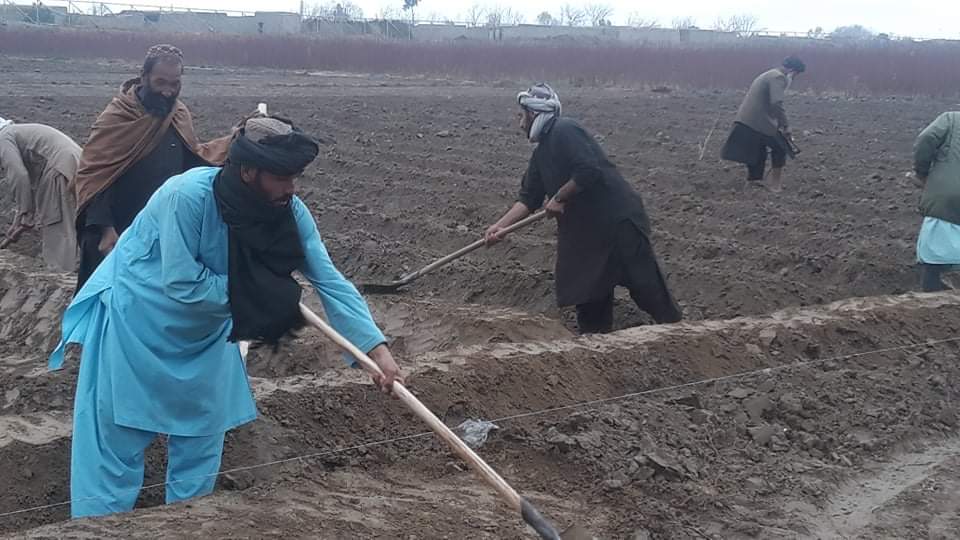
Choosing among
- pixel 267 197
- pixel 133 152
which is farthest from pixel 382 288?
pixel 267 197

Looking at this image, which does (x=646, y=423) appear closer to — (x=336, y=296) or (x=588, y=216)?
(x=336, y=296)

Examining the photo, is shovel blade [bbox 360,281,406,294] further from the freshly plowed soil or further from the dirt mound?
the dirt mound

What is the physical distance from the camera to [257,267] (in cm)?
334

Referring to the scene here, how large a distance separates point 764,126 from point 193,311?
8023mm

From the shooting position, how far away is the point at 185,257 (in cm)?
330

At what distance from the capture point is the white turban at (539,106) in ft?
18.9

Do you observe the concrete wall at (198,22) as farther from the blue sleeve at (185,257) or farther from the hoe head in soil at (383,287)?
the blue sleeve at (185,257)

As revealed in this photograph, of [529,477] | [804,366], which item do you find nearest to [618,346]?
[804,366]

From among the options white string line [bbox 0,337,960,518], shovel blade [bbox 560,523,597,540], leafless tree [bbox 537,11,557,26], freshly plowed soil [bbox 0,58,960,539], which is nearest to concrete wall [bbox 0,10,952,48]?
leafless tree [bbox 537,11,557,26]

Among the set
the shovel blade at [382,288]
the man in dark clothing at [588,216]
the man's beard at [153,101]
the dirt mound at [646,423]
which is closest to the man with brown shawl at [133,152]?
the man's beard at [153,101]

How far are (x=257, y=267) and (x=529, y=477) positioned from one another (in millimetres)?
1426

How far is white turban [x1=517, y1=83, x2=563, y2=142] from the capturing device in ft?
18.9

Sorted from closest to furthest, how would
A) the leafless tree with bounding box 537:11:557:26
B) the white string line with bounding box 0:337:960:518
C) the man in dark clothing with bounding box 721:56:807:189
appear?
the white string line with bounding box 0:337:960:518 → the man in dark clothing with bounding box 721:56:807:189 → the leafless tree with bounding box 537:11:557:26

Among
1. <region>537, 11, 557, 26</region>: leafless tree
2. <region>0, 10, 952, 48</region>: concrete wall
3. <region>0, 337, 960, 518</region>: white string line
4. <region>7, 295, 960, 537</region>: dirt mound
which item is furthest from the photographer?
<region>537, 11, 557, 26</region>: leafless tree
